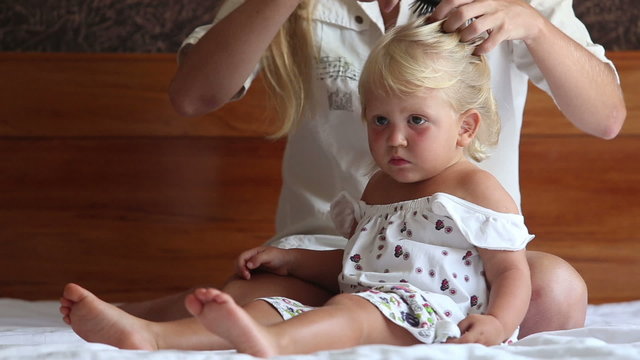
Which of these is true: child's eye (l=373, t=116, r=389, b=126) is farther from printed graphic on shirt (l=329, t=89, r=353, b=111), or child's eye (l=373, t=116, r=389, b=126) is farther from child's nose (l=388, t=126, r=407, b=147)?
printed graphic on shirt (l=329, t=89, r=353, b=111)

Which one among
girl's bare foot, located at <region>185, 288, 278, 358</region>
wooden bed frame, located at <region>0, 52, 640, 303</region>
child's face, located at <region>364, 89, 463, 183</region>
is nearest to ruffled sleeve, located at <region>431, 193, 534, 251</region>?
child's face, located at <region>364, 89, 463, 183</region>

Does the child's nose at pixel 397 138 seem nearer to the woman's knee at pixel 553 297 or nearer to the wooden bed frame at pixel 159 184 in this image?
the woman's knee at pixel 553 297

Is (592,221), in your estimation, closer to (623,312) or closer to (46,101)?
(623,312)

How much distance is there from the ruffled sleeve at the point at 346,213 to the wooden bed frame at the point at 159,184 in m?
0.57

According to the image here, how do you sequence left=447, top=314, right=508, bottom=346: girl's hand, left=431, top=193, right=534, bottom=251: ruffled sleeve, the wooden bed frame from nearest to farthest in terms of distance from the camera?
left=447, top=314, right=508, bottom=346: girl's hand
left=431, top=193, right=534, bottom=251: ruffled sleeve
the wooden bed frame

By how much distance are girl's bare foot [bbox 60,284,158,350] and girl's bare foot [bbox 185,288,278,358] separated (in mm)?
101

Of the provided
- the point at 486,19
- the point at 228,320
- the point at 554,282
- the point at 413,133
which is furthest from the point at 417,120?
the point at 228,320

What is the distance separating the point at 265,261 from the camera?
1.27 m

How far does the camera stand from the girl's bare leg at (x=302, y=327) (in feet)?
2.85

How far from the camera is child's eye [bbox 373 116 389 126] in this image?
117 cm

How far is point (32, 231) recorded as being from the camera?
1.87m

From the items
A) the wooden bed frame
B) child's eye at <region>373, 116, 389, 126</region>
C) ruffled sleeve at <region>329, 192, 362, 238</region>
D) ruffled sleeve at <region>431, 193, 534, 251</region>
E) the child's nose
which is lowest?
the wooden bed frame

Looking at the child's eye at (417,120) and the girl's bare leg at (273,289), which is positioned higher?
the child's eye at (417,120)

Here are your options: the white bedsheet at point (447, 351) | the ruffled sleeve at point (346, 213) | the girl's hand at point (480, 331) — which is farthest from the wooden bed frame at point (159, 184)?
the girl's hand at point (480, 331)
